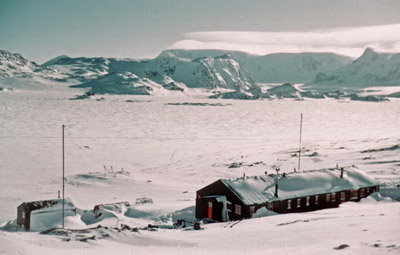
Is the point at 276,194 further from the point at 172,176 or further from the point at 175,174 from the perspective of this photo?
the point at 175,174

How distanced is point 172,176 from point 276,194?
25812mm

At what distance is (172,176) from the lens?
5728 centimetres

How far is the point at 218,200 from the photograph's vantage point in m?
33.9

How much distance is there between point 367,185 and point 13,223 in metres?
34.9

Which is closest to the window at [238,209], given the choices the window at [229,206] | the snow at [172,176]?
the window at [229,206]

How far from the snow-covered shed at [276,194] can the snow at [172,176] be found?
58.5 inches

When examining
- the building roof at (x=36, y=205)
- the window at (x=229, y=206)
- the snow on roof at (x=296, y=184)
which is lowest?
the building roof at (x=36, y=205)

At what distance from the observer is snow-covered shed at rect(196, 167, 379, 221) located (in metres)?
33.1

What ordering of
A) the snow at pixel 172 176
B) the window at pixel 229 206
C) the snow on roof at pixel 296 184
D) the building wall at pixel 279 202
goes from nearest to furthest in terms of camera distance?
the snow at pixel 172 176
the building wall at pixel 279 202
the snow on roof at pixel 296 184
the window at pixel 229 206

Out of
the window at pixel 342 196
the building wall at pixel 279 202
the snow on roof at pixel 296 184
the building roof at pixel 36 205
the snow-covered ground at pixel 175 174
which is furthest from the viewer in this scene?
the window at pixel 342 196

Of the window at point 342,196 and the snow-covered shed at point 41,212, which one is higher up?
the window at point 342,196

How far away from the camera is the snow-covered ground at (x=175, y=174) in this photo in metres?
22.7

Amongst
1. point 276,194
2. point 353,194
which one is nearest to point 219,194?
point 276,194

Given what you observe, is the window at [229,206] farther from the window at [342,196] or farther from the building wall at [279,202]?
the window at [342,196]
